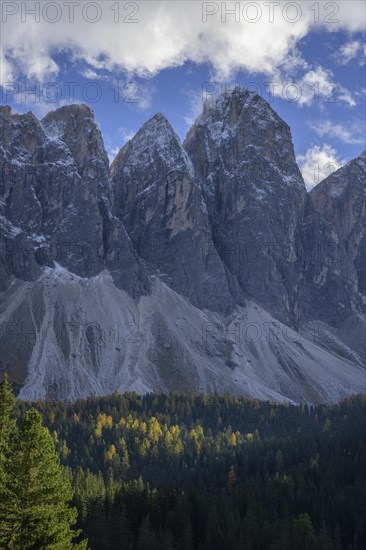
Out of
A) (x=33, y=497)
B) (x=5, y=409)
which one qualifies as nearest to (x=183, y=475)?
(x=5, y=409)

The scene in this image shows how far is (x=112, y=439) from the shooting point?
417 ft

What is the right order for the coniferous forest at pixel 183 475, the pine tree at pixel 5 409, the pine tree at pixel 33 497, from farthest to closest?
the pine tree at pixel 5 409, the coniferous forest at pixel 183 475, the pine tree at pixel 33 497

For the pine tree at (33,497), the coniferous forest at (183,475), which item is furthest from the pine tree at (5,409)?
the pine tree at (33,497)

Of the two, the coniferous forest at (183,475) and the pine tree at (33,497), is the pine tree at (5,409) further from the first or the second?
the pine tree at (33,497)

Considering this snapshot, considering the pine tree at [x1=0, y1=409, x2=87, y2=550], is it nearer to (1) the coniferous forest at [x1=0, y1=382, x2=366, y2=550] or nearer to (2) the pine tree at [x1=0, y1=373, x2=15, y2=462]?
(1) the coniferous forest at [x1=0, y1=382, x2=366, y2=550]

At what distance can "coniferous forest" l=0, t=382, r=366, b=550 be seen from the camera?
2678 centimetres

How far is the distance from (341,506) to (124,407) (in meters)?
76.8

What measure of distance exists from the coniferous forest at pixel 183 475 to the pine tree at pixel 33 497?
5 cm

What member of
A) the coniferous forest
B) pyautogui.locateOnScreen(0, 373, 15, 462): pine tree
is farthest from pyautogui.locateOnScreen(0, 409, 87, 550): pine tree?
pyautogui.locateOnScreen(0, 373, 15, 462): pine tree

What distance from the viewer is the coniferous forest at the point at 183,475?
26781mm

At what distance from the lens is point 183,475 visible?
10519 centimetres

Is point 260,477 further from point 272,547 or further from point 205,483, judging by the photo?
point 272,547

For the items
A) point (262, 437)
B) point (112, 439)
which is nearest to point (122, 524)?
point (112, 439)

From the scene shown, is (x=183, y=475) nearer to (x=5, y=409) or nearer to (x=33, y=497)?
(x=5, y=409)
